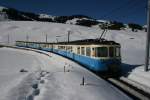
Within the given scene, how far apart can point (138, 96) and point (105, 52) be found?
715 cm

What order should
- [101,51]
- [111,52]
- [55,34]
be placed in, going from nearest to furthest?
[101,51] → [111,52] → [55,34]

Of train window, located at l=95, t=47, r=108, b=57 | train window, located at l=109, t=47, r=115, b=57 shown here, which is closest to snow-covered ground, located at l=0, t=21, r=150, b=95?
train window, located at l=109, t=47, r=115, b=57

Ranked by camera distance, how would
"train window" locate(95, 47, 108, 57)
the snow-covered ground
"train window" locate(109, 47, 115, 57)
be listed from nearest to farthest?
"train window" locate(95, 47, 108, 57) → "train window" locate(109, 47, 115, 57) → the snow-covered ground

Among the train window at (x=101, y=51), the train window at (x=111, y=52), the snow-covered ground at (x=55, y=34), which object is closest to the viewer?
the train window at (x=101, y=51)

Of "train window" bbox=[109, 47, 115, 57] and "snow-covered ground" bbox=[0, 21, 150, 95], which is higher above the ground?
"snow-covered ground" bbox=[0, 21, 150, 95]

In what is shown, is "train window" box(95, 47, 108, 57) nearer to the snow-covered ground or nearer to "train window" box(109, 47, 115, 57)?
"train window" box(109, 47, 115, 57)

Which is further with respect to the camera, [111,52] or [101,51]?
[111,52]

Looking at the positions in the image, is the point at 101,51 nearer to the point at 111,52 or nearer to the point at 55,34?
the point at 111,52

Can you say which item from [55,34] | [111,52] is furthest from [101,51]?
[55,34]

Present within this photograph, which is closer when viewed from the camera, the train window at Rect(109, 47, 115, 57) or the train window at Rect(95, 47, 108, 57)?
the train window at Rect(95, 47, 108, 57)

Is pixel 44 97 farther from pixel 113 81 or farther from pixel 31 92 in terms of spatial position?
pixel 113 81

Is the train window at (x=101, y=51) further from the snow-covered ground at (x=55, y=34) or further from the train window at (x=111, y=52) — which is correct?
the snow-covered ground at (x=55, y=34)

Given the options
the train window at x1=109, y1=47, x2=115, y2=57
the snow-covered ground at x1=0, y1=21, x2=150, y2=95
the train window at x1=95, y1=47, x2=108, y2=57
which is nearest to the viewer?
the train window at x1=95, y1=47, x2=108, y2=57

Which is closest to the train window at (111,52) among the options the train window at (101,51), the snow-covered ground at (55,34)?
the train window at (101,51)
